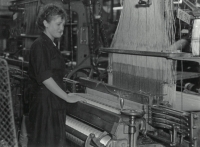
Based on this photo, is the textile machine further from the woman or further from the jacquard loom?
the woman

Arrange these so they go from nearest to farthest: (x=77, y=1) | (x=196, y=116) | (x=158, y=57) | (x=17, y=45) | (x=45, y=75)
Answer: (x=196, y=116), (x=45, y=75), (x=158, y=57), (x=77, y=1), (x=17, y=45)

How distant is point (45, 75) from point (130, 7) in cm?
90

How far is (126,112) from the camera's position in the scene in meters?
1.83

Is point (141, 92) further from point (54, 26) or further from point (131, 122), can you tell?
point (54, 26)

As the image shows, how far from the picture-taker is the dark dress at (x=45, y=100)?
2.04m

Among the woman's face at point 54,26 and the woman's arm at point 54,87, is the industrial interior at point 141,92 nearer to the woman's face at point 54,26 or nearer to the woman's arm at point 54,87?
the woman's arm at point 54,87

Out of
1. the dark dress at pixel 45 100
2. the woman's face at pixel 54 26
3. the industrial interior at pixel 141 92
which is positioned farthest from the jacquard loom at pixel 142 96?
the woman's face at pixel 54 26

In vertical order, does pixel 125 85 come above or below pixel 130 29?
below

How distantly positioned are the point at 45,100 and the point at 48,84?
0.17 metres

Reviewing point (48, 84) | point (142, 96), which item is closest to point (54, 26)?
point (48, 84)

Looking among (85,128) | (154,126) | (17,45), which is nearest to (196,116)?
(154,126)

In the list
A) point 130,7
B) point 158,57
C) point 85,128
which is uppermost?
point 130,7

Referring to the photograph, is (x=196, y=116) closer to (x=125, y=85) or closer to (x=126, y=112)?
(x=126, y=112)

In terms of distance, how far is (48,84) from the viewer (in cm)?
203
